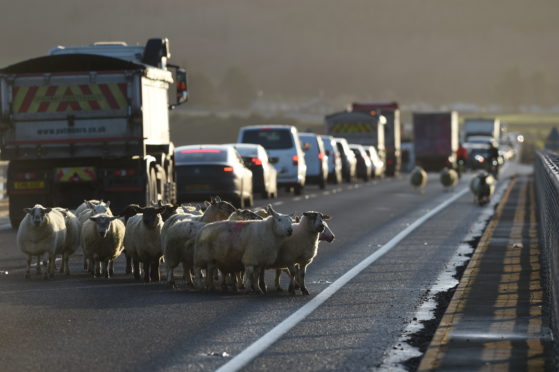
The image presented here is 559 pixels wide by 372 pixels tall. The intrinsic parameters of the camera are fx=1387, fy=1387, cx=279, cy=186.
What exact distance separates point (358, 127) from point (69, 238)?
4788 cm

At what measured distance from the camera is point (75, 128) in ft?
80.6

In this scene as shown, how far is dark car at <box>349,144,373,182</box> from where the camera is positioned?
5484 centimetres

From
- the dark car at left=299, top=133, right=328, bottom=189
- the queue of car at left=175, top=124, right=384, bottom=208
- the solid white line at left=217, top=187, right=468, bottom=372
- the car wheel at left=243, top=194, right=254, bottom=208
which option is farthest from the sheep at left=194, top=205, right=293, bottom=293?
the dark car at left=299, top=133, right=328, bottom=189

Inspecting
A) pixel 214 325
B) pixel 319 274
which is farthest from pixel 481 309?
pixel 319 274

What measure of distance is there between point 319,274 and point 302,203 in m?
17.9

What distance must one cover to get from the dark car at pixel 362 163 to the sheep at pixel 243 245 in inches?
1617

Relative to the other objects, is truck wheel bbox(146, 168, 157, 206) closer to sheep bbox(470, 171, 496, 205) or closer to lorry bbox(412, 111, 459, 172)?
sheep bbox(470, 171, 496, 205)

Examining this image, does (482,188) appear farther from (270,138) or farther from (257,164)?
(270,138)

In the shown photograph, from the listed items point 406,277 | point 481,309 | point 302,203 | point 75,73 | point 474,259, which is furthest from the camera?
point 302,203

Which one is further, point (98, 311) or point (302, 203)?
point (302, 203)

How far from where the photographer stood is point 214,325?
11328 mm

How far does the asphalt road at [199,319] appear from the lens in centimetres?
957

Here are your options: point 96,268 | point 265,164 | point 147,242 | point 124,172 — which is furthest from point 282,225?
point 265,164

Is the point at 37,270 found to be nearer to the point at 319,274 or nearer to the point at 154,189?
the point at 319,274
